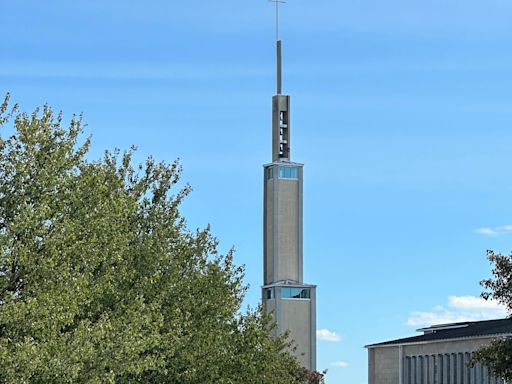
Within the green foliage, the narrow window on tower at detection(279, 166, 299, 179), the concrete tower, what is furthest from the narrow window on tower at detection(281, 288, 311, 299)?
the green foliage

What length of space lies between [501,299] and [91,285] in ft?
43.3

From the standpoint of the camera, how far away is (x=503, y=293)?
1425 inches

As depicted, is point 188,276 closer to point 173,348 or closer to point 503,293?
point 173,348

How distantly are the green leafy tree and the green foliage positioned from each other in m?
7.94

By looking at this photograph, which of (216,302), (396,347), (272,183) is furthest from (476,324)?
(216,302)

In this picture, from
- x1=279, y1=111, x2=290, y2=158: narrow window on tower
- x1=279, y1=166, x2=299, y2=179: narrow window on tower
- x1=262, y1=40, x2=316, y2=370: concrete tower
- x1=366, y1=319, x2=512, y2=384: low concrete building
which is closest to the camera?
x1=262, y1=40, x2=316, y2=370: concrete tower

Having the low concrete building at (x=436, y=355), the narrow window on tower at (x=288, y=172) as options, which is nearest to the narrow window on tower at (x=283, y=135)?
the narrow window on tower at (x=288, y=172)

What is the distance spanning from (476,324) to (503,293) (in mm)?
110940

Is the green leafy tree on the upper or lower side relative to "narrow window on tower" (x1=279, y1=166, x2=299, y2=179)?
lower

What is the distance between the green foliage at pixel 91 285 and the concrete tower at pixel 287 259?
8085cm

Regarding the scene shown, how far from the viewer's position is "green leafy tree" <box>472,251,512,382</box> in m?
35.9

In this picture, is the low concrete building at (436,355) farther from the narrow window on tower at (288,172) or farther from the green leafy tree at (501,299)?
the green leafy tree at (501,299)

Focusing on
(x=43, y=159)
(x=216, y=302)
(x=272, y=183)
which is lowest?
(x=216, y=302)

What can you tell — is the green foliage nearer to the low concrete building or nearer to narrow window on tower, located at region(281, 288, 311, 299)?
narrow window on tower, located at region(281, 288, 311, 299)
